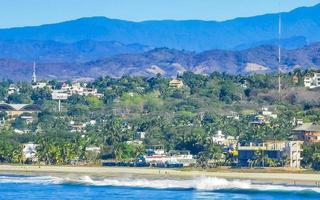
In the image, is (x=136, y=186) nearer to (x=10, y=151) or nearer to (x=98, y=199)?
(x=98, y=199)

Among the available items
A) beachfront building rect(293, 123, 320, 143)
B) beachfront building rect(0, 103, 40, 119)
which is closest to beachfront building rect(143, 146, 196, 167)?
beachfront building rect(293, 123, 320, 143)

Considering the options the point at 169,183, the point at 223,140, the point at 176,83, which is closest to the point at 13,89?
the point at 176,83

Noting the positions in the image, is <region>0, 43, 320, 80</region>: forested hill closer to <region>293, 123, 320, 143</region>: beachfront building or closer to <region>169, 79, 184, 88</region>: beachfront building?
<region>169, 79, 184, 88</region>: beachfront building

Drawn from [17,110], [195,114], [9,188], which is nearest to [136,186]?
[9,188]

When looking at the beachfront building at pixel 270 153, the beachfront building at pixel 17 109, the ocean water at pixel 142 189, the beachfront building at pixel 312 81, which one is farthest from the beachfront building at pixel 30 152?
the beachfront building at pixel 312 81

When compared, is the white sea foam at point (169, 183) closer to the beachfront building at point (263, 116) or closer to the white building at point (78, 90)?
the beachfront building at point (263, 116)
